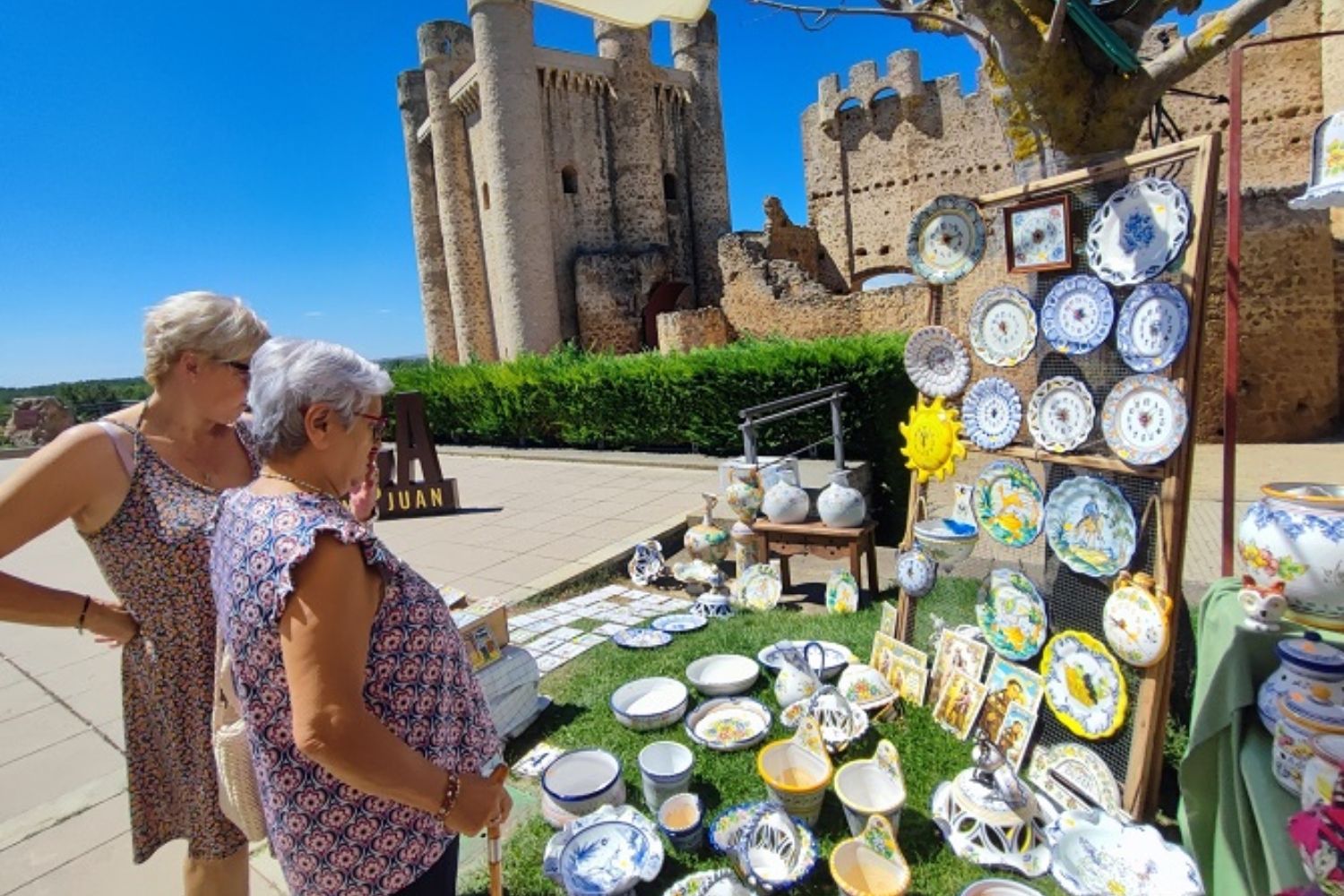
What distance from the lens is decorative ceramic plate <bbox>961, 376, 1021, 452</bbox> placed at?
2377 mm

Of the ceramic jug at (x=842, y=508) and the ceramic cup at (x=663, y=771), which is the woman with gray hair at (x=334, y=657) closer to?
the ceramic cup at (x=663, y=771)

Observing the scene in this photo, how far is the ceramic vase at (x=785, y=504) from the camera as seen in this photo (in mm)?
4137

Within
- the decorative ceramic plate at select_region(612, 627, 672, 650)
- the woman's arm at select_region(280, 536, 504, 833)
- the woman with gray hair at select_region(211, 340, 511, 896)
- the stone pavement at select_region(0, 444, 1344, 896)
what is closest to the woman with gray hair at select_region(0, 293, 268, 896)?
the woman with gray hair at select_region(211, 340, 511, 896)

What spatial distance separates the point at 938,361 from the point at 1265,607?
4.53 ft

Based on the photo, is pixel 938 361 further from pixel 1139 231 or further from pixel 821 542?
pixel 821 542

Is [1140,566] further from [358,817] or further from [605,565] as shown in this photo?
[605,565]

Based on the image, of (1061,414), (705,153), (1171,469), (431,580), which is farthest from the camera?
(705,153)

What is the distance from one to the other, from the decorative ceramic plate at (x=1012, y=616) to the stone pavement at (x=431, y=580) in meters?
1.71

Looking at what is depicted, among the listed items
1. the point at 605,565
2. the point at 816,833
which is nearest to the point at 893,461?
the point at 605,565

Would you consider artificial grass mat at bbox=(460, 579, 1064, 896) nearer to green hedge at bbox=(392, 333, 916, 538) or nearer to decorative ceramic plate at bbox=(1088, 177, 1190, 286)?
decorative ceramic plate at bbox=(1088, 177, 1190, 286)

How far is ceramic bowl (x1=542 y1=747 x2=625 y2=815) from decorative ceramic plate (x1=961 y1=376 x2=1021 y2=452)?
1.72m

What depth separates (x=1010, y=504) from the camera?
7.71 feet

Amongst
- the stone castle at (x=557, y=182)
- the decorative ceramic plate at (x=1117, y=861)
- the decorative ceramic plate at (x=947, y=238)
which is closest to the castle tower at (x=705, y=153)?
the stone castle at (x=557, y=182)

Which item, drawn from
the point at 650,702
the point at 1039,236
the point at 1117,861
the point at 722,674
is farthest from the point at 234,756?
the point at 1039,236
